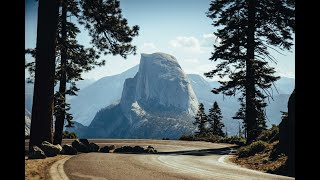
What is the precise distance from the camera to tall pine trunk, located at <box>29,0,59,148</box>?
40.9ft

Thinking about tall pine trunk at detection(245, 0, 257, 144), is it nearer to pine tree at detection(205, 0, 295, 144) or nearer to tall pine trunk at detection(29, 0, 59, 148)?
→ pine tree at detection(205, 0, 295, 144)

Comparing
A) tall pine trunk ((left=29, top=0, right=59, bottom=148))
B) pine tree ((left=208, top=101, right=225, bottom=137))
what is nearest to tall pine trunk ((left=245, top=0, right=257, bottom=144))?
tall pine trunk ((left=29, top=0, right=59, bottom=148))

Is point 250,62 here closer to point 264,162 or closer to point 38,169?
point 264,162

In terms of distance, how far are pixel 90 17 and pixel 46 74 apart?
4.54 meters

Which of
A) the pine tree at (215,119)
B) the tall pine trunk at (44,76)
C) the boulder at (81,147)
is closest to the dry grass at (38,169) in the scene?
the tall pine trunk at (44,76)

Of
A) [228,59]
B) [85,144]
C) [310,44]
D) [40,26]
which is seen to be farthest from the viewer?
[228,59]

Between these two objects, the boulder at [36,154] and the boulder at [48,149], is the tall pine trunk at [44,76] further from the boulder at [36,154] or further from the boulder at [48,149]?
the boulder at [36,154]

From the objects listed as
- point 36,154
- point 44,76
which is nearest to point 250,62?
point 44,76

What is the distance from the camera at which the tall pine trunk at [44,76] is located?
12.5m

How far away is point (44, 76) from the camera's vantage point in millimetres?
12664

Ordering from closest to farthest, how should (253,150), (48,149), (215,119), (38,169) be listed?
(38,169)
(48,149)
(253,150)
(215,119)

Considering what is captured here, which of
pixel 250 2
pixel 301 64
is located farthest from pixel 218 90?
pixel 301 64
